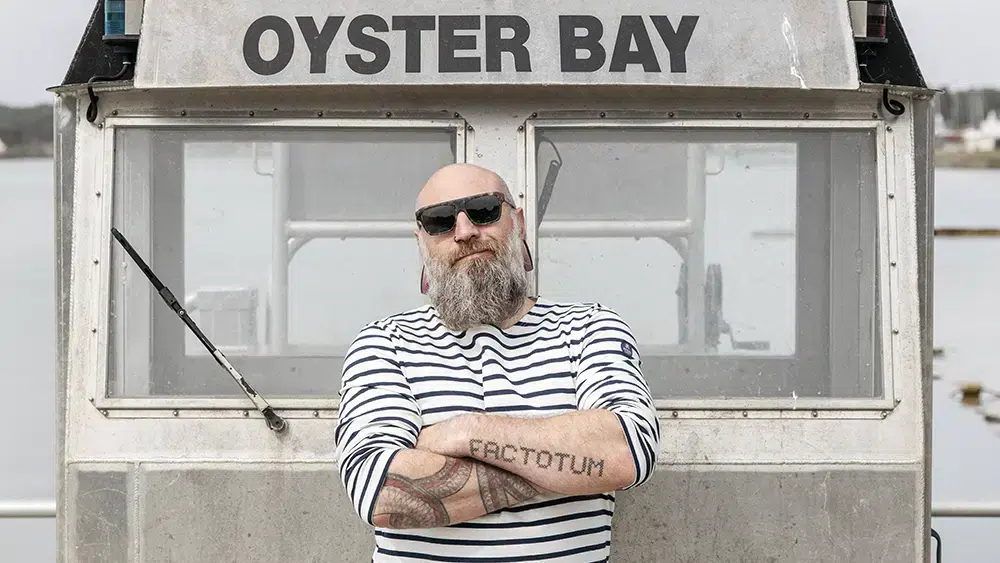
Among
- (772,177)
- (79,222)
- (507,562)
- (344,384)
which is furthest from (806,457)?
(79,222)

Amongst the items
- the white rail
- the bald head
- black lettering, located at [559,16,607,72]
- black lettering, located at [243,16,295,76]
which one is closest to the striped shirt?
the bald head

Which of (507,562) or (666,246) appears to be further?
(666,246)

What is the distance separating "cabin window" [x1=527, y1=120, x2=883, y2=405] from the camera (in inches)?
126

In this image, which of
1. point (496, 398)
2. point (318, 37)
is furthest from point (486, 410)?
point (318, 37)

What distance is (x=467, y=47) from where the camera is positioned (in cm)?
304

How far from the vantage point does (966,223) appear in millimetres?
35531

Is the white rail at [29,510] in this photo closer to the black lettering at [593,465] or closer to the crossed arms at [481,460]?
the crossed arms at [481,460]

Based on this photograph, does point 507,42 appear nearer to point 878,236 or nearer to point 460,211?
point 460,211

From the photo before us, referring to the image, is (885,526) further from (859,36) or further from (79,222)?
(79,222)

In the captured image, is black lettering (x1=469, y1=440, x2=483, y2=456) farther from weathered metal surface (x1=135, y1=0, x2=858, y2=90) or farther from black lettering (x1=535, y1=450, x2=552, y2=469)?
weathered metal surface (x1=135, y1=0, x2=858, y2=90)

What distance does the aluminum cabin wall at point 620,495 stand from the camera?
311cm

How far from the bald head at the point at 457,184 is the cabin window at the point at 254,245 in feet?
1.36

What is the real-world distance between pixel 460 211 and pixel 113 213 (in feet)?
3.31

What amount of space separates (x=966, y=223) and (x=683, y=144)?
34727 millimetres
